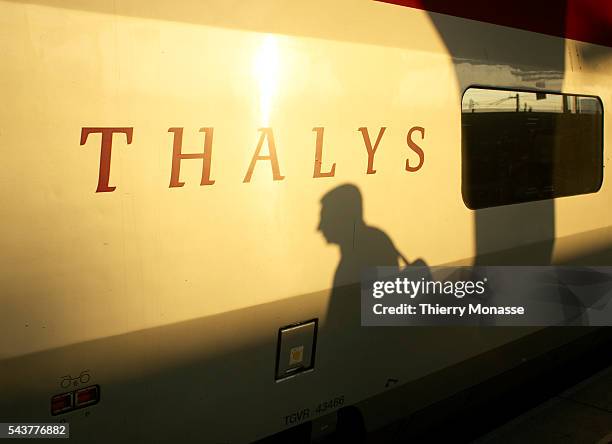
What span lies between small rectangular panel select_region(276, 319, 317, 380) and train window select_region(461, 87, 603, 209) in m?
1.13

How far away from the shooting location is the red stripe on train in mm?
3171

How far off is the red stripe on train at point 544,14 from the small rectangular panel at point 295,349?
1.45m

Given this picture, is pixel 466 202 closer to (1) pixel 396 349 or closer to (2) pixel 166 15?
(1) pixel 396 349

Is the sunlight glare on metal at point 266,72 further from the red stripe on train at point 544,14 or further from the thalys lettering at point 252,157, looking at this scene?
the red stripe on train at point 544,14

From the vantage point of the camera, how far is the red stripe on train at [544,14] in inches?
125

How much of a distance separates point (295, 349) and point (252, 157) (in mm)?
820

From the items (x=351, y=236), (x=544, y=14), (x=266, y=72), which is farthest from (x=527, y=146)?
(x=266, y=72)

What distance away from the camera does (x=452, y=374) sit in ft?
11.6

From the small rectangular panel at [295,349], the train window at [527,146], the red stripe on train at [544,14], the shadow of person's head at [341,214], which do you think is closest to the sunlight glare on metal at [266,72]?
the shadow of person's head at [341,214]

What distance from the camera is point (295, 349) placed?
2.73 m

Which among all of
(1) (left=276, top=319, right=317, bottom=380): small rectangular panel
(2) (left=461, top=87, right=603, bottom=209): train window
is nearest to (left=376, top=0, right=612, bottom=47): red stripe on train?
(2) (left=461, top=87, right=603, bottom=209): train window

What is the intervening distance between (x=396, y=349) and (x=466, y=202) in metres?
0.81

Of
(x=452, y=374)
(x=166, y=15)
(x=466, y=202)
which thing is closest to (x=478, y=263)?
(x=466, y=202)

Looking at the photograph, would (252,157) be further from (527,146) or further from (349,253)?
(527,146)
